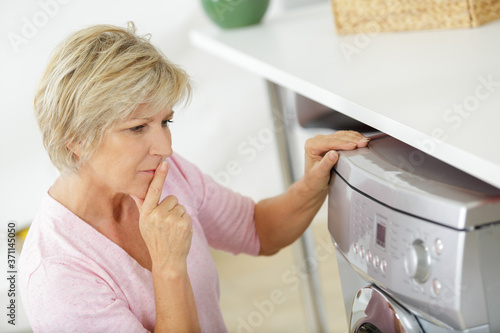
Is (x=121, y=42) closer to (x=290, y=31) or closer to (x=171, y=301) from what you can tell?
(x=171, y=301)

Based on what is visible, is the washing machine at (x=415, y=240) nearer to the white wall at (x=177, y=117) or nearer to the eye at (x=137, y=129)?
the eye at (x=137, y=129)

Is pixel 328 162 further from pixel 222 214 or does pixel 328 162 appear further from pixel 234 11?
pixel 234 11

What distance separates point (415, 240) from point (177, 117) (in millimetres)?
1938

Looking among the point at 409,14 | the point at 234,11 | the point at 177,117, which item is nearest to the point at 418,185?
the point at 409,14

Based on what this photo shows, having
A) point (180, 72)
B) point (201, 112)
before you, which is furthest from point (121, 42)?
point (201, 112)

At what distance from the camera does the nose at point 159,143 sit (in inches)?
44.1

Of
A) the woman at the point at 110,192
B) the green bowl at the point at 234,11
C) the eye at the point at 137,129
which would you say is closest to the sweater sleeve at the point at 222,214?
the woman at the point at 110,192

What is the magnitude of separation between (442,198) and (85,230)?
675mm

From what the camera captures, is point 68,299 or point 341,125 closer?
point 68,299

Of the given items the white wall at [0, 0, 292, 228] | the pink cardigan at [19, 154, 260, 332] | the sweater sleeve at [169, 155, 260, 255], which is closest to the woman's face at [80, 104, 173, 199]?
the pink cardigan at [19, 154, 260, 332]

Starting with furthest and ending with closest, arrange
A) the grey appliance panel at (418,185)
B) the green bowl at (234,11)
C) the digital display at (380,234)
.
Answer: the green bowl at (234,11) → the digital display at (380,234) → the grey appliance panel at (418,185)

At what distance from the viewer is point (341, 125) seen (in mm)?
1545

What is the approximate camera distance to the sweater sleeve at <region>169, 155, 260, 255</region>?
55.6 inches

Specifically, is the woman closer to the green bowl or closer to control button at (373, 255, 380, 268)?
control button at (373, 255, 380, 268)
